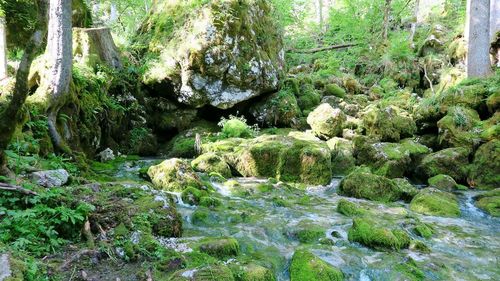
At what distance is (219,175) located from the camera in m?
10.0

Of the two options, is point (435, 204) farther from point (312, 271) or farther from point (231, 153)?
point (231, 153)

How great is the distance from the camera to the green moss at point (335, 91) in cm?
1859

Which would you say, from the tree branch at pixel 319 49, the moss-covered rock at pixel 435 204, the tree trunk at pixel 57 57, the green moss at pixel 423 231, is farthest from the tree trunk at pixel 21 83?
the tree branch at pixel 319 49

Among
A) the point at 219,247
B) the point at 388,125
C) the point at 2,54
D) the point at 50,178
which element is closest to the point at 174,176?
the point at 50,178

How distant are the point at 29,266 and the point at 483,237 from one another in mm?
7157

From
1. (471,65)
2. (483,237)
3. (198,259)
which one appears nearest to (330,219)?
(483,237)

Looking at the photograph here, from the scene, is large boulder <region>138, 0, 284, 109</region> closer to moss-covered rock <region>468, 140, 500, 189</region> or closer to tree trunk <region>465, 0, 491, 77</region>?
tree trunk <region>465, 0, 491, 77</region>

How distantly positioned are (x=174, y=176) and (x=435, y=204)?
5995mm

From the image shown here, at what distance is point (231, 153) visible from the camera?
442 inches

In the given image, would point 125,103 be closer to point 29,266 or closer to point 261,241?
point 261,241

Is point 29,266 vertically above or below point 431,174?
A: above

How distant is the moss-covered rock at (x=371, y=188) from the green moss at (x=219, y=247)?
4846mm

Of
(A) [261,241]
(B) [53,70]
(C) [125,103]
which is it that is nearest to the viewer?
(A) [261,241]

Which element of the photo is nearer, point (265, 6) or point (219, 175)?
point (219, 175)
